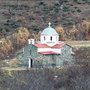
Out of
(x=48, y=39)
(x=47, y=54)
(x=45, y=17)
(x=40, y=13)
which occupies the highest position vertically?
(x=40, y=13)

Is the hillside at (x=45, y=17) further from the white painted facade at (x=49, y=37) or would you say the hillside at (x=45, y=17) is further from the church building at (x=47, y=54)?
the church building at (x=47, y=54)

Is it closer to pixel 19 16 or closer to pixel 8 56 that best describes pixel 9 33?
pixel 19 16

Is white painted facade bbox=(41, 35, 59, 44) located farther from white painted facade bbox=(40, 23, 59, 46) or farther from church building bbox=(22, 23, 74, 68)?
church building bbox=(22, 23, 74, 68)

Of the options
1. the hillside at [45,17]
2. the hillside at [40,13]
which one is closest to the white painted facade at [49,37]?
the hillside at [45,17]

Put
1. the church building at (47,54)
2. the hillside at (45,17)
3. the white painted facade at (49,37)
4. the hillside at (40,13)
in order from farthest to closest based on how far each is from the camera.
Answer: the hillside at (40,13), the hillside at (45,17), the white painted facade at (49,37), the church building at (47,54)

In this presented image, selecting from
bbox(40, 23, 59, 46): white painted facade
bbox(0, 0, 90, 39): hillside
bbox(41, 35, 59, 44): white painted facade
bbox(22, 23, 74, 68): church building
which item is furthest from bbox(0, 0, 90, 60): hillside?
bbox(22, 23, 74, 68): church building

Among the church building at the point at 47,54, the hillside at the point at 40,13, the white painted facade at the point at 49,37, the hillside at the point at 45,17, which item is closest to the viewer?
the church building at the point at 47,54

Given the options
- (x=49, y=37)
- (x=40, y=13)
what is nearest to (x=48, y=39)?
(x=49, y=37)

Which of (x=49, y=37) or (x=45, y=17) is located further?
(x=45, y=17)

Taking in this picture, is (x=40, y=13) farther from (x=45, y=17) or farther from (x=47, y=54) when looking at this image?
(x=47, y=54)

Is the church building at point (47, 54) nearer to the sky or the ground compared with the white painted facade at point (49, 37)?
nearer to the ground

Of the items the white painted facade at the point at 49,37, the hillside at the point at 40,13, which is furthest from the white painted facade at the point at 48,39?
the hillside at the point at 40,13

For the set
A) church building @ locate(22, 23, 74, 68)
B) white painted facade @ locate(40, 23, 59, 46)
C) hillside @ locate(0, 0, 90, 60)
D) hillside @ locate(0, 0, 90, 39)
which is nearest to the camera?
church building @ locate(22, 23, 74, 68)

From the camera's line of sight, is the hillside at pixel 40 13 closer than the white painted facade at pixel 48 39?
No
